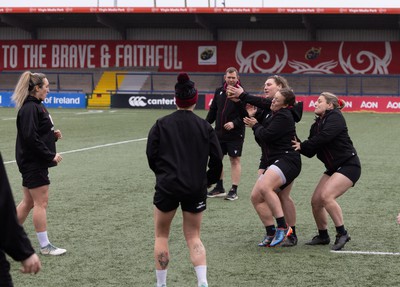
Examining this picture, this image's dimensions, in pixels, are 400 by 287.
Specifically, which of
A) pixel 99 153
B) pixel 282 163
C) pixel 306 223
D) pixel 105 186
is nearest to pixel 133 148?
pixel 99 153

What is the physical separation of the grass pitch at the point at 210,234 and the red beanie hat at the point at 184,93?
1625 mm

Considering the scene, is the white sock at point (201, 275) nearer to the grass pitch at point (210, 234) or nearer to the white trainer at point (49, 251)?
the grass pitch at point (210, 234)

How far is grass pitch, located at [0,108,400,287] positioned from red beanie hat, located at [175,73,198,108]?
1.62m

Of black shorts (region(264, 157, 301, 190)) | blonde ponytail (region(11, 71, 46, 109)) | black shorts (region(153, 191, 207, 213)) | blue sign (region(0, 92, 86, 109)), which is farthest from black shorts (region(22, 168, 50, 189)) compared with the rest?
blue sign (region(0, 92, 86, 109))

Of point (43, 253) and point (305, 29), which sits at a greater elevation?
point (305, 29)

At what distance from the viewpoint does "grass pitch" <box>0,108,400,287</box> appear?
6871 millimetres

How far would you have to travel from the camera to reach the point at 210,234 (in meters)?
8.73

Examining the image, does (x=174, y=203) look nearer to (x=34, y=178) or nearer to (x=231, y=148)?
(x=34, y=178)

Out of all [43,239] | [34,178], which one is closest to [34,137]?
[34,178]

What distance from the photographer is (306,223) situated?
9.49m

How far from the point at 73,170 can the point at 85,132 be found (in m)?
8.85

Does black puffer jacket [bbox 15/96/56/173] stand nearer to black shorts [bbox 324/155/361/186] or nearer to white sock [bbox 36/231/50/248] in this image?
white sock [bbox 36/231/50/248]

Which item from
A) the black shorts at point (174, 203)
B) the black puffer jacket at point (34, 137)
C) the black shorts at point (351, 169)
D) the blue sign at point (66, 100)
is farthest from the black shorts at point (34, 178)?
the blue sign at point (66, 100)

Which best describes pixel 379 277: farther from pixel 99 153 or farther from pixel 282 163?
pixel 99 153
